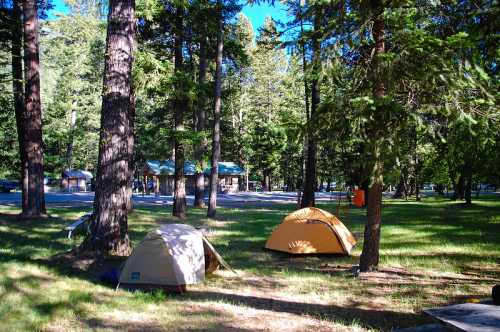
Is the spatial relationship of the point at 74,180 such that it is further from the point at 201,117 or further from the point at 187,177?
the point at 201,117

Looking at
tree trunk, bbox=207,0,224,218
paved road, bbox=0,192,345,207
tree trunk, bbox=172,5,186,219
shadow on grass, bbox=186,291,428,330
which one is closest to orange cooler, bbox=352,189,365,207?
paved road, bbox=0,192,345,207

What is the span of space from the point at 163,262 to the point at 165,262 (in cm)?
4

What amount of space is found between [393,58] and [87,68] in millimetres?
47624

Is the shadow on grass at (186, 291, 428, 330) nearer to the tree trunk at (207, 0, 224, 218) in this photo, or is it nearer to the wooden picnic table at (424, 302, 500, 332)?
the wooden picnic table at (424, 302, 500, 332)

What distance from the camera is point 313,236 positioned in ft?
37.3

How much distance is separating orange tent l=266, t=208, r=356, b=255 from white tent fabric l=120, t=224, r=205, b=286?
3797 millimetres

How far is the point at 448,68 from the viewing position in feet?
23.1

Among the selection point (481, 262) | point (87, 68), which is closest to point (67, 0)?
point (481, 262)

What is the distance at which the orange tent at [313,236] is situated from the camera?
11.3 m

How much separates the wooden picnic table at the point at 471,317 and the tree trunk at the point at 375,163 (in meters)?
3.19

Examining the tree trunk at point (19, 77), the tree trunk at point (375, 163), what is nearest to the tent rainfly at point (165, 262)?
the tree trunk at point (375, 163)

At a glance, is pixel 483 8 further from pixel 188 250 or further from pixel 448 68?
pixel 188 250

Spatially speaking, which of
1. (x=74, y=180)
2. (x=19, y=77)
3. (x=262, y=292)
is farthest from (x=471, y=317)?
(x=74, y=180)

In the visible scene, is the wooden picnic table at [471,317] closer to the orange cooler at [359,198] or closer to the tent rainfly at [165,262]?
the tent rainfly at [165,262]
